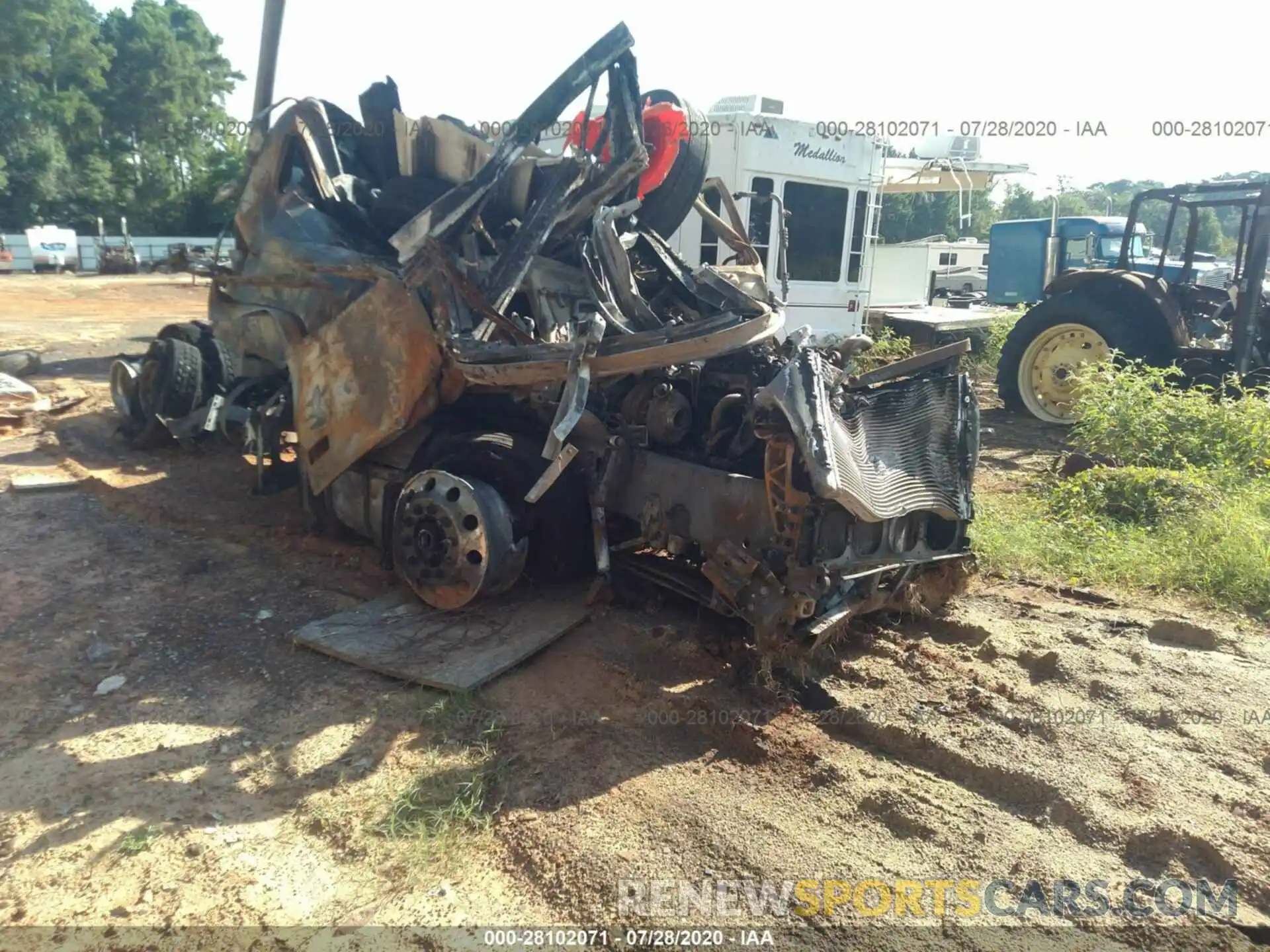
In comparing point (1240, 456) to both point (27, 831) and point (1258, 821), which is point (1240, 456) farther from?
point (27, 831)

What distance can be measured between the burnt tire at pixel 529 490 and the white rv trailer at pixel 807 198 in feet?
18.3

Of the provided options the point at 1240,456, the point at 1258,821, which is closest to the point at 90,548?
the point at 1258,821

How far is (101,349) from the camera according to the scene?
1174 centimetres

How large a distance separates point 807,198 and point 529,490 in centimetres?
774

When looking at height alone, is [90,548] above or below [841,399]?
below

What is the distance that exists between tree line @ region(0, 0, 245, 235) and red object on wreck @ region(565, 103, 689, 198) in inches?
1267

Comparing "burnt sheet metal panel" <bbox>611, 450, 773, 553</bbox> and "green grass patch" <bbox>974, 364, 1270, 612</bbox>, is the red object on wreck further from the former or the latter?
"green grass patch" <bbox>974, 364, 1270, 612</bbox>

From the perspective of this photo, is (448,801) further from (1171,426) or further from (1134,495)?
(1171,426)

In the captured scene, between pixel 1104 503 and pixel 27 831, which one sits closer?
pixel 27 831

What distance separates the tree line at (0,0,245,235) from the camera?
3584 centimetres

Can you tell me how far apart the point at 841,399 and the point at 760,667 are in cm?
113

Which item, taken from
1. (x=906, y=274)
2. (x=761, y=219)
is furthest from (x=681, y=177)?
(x=906, y=274)

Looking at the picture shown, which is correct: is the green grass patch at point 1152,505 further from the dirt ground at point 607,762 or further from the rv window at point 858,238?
the rv window at point 858,238

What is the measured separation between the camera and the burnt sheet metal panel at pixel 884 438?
3.29m
